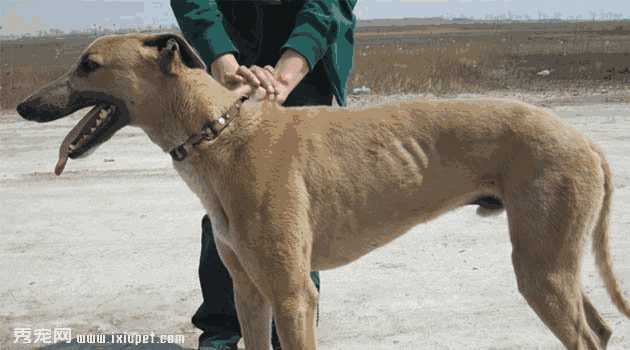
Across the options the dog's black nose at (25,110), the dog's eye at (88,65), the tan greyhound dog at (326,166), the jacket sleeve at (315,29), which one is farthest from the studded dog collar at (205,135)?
the jacket sleeve at (315,29)

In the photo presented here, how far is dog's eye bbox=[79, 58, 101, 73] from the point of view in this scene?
12.4 feet

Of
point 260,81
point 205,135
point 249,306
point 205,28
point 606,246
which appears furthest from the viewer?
point 205,28

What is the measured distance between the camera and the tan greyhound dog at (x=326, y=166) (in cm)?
377

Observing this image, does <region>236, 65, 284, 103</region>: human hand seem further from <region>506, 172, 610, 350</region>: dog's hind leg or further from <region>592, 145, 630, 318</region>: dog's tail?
<region>592, 145, 630, 318</region>: dog's tail

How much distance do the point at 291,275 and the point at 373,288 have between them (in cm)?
261

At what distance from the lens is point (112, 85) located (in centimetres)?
377

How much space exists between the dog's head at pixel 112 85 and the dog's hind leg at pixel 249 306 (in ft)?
2.71

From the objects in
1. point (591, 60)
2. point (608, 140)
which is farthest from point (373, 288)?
point (591, 60)

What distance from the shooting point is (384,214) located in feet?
13.2

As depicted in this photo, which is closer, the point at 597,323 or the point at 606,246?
the point at 606,246

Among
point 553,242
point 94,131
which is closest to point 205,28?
point 94,131

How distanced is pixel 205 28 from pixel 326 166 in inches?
46.7

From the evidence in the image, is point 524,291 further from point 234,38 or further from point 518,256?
point 234,38

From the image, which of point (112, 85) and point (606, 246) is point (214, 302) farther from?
point (606, 246)
